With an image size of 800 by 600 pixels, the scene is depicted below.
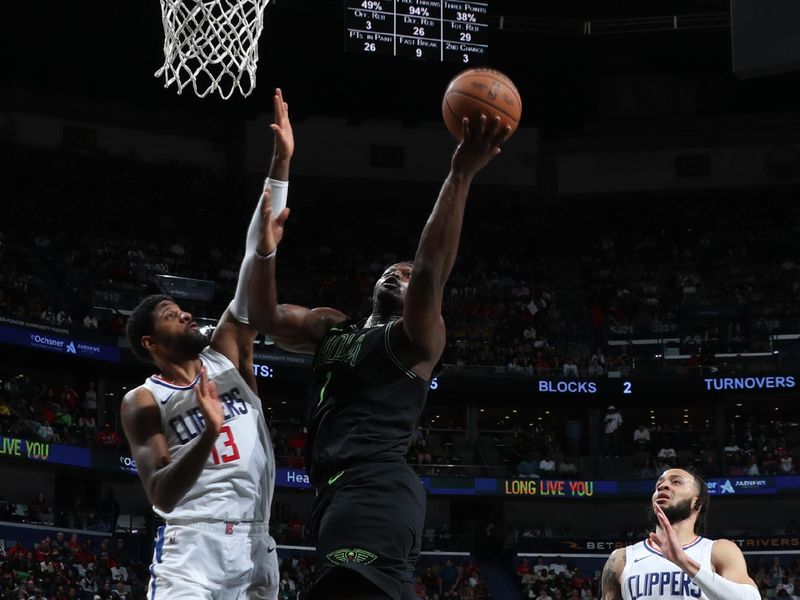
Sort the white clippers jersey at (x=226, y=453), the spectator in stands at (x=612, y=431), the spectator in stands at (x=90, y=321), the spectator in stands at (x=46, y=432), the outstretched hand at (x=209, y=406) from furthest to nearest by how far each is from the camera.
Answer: the spectator in stands at (x=612, y=431) < the spectator in stands at (x=90, y=321) < the spectator in stands at (x=46, y=432) < the white clippers jersey at (x=226, y=453) < the outstretched hand at (x=209, y=406)

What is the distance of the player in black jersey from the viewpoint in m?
3.80

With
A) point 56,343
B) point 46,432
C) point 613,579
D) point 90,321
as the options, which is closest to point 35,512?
point 46,432

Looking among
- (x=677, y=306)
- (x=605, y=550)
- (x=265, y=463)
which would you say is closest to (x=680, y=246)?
(x=677, y=306)

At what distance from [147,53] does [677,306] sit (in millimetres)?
13531

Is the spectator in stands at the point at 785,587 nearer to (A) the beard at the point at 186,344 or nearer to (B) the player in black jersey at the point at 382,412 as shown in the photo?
(A) the beard at the point at 186,344

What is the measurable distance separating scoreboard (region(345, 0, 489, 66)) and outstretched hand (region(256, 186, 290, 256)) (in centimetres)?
1543

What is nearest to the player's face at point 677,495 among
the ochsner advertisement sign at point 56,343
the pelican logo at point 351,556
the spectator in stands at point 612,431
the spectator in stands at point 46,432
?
the pelican logo at point 351,556

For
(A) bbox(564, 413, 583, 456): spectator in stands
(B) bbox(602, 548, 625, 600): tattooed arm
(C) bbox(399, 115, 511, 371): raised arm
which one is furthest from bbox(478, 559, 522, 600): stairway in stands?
(C) bbox(399, 115, 511, 371): raised arm

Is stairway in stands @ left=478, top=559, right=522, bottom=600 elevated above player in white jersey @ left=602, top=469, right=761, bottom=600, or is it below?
above

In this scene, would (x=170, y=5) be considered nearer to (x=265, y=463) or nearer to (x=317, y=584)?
(x=265, y=463)

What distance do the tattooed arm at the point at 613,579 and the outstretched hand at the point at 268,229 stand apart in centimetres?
287

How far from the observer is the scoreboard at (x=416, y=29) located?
19.7 m

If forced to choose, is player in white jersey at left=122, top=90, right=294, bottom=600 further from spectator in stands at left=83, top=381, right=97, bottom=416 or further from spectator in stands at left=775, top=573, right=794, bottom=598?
spectator in stands at left=83, top=381, right=97, bottom=416

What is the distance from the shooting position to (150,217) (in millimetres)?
28266
